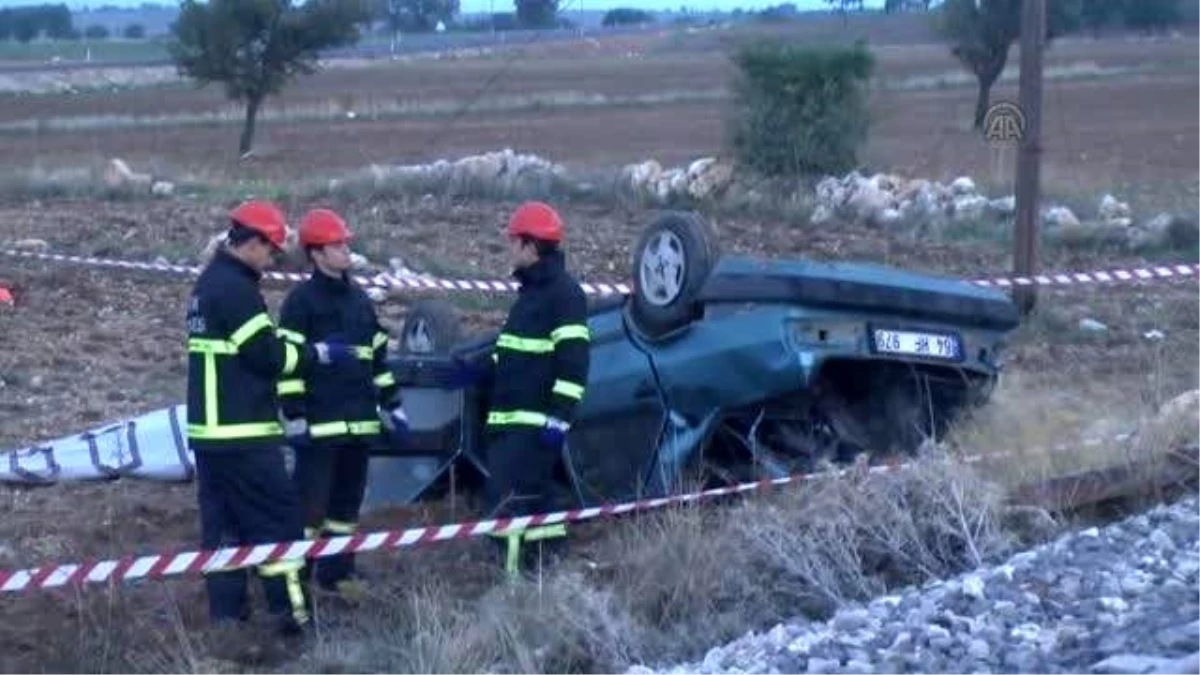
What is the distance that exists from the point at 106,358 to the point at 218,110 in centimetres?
4954

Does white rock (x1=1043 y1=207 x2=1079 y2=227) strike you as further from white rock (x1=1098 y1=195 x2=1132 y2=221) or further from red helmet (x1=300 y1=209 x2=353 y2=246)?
red helmet (x1=300 y1=209 x2=353 y2=246)

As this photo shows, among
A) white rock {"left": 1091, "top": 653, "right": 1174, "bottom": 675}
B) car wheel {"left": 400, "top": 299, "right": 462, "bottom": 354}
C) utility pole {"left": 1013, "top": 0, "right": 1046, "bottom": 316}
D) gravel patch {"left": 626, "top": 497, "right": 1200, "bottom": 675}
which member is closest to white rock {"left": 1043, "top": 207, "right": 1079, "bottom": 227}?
utility pole {"left": 1013, "top": 0, "right": 1046, "bottom": 316}

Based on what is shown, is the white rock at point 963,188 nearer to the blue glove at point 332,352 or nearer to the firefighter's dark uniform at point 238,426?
the blue glove at point 332,352

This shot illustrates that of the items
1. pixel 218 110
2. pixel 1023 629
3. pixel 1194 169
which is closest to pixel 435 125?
A: pixel 218 110

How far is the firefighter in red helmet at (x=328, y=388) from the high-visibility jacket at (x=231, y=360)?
44cm

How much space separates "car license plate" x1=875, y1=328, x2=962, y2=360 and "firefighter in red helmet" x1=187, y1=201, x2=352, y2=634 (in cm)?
236

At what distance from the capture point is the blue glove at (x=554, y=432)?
9867 mm

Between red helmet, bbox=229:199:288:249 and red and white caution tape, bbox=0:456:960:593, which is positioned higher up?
red helmet, bbox=229:199:288:249

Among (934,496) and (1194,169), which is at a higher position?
(934,496)

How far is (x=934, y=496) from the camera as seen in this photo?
27.8 feet

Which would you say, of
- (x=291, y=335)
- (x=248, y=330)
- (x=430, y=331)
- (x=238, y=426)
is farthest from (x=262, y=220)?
(x=430, y=331)

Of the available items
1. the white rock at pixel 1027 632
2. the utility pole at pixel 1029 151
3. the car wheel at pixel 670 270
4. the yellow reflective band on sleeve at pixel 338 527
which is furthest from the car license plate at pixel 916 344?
the utility pole at pixel 1029 151

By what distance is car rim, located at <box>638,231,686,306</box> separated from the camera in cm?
1023

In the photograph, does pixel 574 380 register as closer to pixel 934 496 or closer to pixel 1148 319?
pixel 934 496
